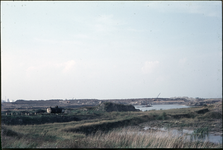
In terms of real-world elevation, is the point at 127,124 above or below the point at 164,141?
below

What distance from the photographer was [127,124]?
30.8 m

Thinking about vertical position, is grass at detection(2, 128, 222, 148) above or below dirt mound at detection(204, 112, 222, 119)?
above

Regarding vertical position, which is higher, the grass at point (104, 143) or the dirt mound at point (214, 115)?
the grass at point (104, 143)

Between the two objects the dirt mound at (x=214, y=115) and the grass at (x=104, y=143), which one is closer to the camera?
the grass at (x=104, y=143)

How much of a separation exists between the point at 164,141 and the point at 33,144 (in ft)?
22.4

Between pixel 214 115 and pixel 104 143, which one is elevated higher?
pixel 104 143

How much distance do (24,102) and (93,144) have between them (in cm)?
8019

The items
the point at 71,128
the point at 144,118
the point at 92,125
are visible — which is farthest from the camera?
the point at 144,118

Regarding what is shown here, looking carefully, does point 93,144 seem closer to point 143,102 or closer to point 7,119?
point 7,119

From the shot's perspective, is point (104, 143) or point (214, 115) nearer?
point (104, 143)

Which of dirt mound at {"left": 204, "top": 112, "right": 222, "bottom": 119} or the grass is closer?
the grass

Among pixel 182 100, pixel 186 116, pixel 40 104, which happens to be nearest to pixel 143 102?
pixel 182 100

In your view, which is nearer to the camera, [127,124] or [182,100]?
[127,124]

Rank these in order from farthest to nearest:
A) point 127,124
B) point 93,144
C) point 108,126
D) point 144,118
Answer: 1. point 144,118
2. point 127,124
3. point 108,126
4. point 93,144
